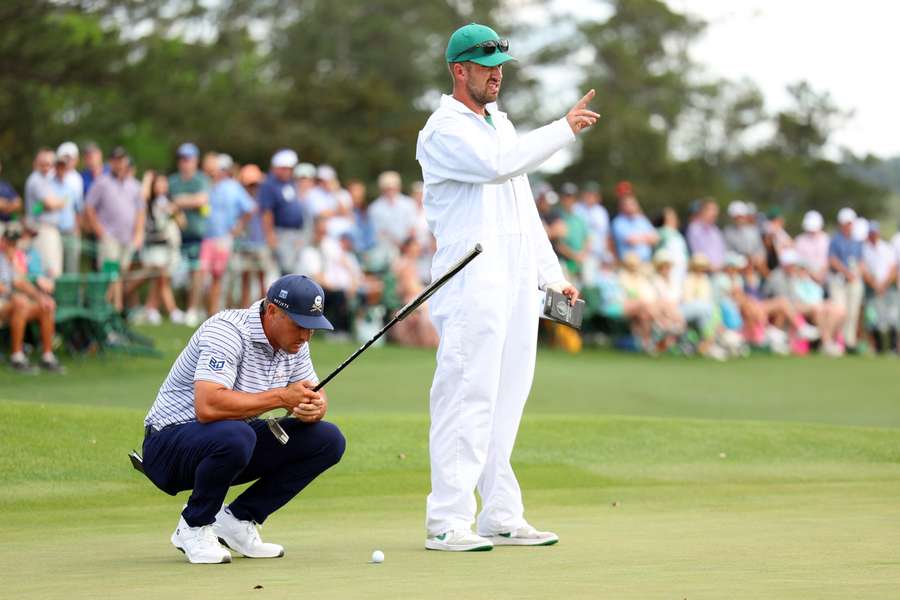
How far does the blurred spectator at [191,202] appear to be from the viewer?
1769 centimetres

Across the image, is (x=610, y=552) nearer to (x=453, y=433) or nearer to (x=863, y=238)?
(x=453, y=433)

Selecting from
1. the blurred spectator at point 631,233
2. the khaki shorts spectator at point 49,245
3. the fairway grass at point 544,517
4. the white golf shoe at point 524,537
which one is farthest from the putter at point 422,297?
the blurred spectator at point 631,233

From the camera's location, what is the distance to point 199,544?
6590 millimetres

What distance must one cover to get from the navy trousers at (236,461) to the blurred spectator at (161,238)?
1075cm

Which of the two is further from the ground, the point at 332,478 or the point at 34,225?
the point at 34,225

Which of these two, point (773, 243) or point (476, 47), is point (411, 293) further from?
point (476, 47)

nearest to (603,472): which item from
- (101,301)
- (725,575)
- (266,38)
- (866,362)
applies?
(725,575)

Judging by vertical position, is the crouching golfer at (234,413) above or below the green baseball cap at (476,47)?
below

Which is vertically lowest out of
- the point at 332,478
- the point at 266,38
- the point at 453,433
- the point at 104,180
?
the point at 332,478

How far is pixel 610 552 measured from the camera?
21.6ft

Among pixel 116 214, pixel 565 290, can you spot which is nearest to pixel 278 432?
pixel 565 290

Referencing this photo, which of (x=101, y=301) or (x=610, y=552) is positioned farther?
(x=101, y=301)

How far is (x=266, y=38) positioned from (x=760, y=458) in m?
41.3

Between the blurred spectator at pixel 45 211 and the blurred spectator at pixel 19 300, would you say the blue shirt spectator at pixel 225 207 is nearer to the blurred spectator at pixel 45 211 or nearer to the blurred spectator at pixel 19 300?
the blurred spectator at pixel 45 211
